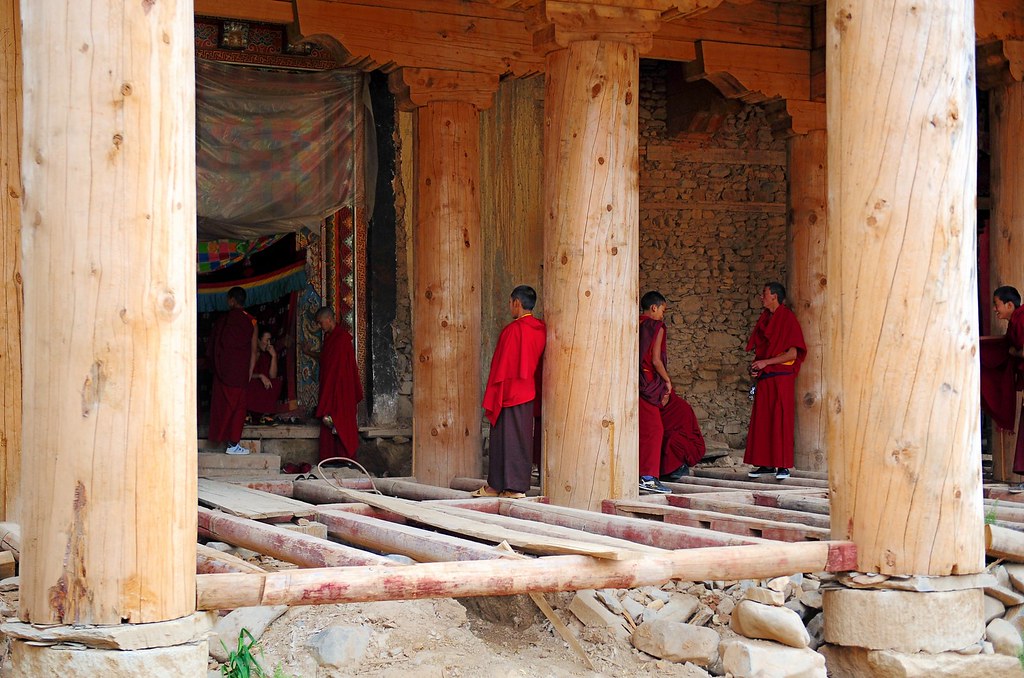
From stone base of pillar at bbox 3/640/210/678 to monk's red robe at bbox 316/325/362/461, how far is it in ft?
22.1

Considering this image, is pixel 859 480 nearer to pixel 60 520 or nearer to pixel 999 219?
pixel 60 520

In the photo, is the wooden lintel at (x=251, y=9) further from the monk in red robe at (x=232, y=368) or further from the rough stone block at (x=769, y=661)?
the rough stone block at (x=769, y=661)

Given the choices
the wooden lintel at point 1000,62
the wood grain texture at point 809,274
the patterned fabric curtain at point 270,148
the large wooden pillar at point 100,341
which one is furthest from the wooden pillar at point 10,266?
the wooden lintel at point 1000,62

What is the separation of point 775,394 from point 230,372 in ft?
15.4

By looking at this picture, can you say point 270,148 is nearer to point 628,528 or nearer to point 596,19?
point 596,19

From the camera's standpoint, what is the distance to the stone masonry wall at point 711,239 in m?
12.3

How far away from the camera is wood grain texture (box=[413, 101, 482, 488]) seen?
8523mm

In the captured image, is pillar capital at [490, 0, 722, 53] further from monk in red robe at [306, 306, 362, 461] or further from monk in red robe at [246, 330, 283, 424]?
monk in red robe at [246, 330, 283, 424]

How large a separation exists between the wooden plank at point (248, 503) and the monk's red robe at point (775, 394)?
151 inches

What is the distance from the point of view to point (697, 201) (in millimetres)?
12367

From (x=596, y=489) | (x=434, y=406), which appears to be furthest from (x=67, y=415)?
(x=434, y=406)

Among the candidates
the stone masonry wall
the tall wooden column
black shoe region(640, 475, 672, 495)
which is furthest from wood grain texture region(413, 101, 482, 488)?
the stone masonry wall

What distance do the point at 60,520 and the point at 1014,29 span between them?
765 centimetres

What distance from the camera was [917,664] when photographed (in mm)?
4652
